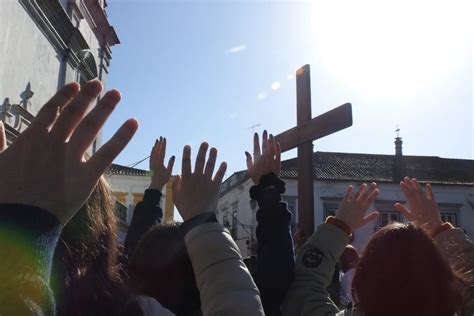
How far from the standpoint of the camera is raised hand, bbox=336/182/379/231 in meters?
1.90

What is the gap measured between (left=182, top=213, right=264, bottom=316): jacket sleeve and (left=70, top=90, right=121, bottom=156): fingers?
47cm

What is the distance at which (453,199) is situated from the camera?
25812 millimetres

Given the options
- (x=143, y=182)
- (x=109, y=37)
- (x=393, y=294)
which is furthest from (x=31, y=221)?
(x=143, y=182)

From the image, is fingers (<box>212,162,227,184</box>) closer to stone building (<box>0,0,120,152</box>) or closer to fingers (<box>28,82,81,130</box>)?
fingers (<box>28,82,81,130</box>)

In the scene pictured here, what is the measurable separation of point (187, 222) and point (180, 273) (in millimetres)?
324

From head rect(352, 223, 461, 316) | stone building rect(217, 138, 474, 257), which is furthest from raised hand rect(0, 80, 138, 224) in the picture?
stone building rect(217, 138, 474, 257)

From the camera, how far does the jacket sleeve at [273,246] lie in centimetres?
172

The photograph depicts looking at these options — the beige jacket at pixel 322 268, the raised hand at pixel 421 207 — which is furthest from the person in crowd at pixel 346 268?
the beige jacket at pixel 322 268

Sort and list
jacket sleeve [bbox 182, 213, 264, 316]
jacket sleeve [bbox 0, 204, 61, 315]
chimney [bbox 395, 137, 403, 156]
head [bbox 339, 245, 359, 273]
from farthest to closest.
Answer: chimney [bbox 395, 137, 403, 156] → head [bbox 339, 245, 359, 273] → jacket sleeve [bbox 182, 213, 264, 316] → jacket sleeve [bbox 0, 204, 61, 315]

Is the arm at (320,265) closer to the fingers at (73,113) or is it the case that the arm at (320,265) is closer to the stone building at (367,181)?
the fingers at (73,113)

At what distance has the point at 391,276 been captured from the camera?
1427 millimetres

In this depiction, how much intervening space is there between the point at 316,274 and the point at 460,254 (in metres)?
0.54

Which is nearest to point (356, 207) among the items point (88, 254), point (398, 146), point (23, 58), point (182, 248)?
point (182, 248)

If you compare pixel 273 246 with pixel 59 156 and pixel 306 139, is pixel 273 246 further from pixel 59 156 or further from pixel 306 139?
pixel 306 139
